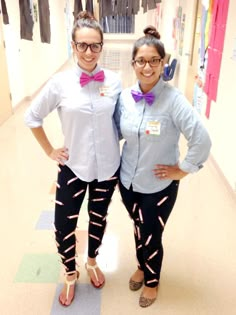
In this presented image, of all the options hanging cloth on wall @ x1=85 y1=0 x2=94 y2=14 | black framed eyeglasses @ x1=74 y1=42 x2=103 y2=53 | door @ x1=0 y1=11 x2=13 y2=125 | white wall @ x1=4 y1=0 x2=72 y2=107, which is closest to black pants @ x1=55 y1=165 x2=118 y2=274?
black framed eyeglasses @ x1=74 y1=42 x2=103 y2=53

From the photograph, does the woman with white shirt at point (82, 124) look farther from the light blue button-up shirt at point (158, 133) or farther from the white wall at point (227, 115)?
the white wall at point (227, 115)

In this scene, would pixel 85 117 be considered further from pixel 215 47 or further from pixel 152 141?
pixel 215 47

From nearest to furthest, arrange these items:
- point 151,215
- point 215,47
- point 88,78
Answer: point 88,78
point 151,215
point 215,47

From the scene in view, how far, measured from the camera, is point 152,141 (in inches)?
51.6

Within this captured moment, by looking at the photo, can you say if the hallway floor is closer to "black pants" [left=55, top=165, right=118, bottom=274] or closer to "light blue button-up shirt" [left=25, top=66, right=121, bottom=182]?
"black pants" [left=55, top=165, right=118, bottom=274]

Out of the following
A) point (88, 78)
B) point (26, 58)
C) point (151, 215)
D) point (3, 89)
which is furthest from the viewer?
point (26, 58)

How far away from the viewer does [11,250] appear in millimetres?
2059

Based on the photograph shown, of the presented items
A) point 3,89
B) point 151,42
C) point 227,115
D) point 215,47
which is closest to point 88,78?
point 151,42

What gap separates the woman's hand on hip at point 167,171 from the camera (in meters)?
1.37

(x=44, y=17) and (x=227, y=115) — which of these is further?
(x=44, y=17)

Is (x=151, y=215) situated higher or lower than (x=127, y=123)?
lower

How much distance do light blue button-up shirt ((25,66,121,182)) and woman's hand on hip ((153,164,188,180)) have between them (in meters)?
0.21

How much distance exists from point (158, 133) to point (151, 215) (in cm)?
40

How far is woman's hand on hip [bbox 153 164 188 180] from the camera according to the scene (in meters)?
1.37
